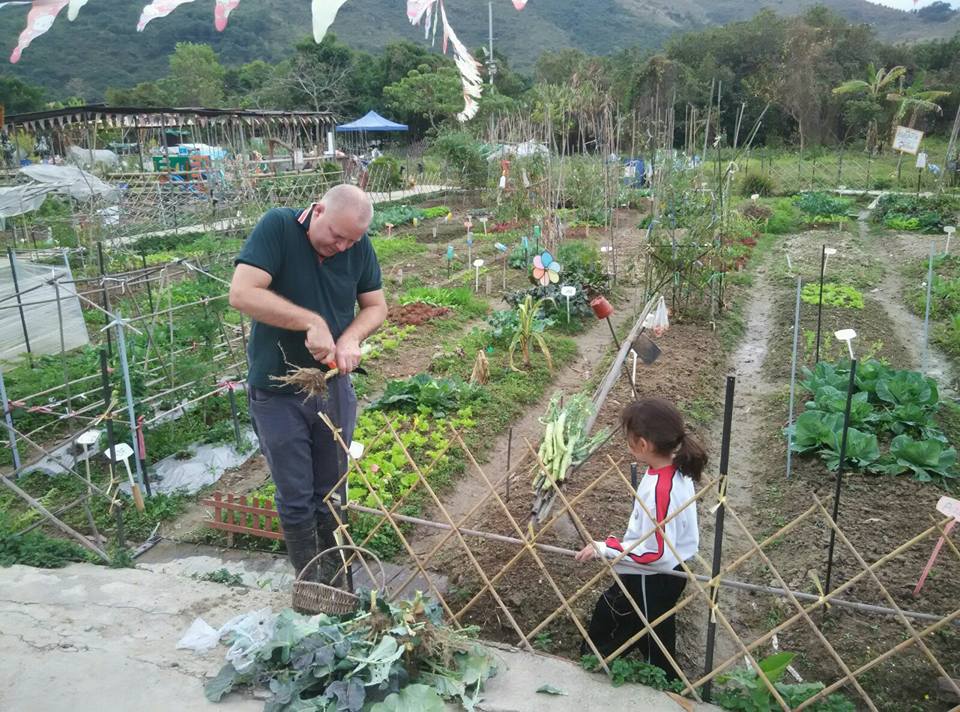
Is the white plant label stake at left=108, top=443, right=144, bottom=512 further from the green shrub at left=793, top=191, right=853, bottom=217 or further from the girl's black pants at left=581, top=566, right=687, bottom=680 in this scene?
the green shrub at left=793, top=191, right=853, bottom=217

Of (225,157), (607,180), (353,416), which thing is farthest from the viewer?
(225,157)

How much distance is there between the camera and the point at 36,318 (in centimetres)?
592

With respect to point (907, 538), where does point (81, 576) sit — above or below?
above

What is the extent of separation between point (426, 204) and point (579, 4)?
6540cm

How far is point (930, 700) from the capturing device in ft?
8.54

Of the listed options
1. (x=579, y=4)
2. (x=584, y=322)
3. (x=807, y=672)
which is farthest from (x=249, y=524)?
(x=579, y=4)

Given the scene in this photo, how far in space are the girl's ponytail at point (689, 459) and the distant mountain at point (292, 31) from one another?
39.8 metres

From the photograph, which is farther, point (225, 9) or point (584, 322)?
point (584, 322)

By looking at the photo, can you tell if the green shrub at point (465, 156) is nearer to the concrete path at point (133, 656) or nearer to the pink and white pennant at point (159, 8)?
the pink and white pennant at point (159, 8)

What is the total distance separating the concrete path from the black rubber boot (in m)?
0.18

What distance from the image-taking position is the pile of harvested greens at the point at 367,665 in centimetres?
216

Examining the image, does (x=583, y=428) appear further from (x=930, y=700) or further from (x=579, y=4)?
(x=579, y=4)

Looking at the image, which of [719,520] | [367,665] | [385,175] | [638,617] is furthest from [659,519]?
[385,175]

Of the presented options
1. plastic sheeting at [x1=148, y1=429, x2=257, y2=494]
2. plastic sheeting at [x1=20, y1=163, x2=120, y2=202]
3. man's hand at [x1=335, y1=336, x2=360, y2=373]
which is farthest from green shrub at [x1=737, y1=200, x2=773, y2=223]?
man's hand at [x1=335, y1=336, x2=360, y2=373]
